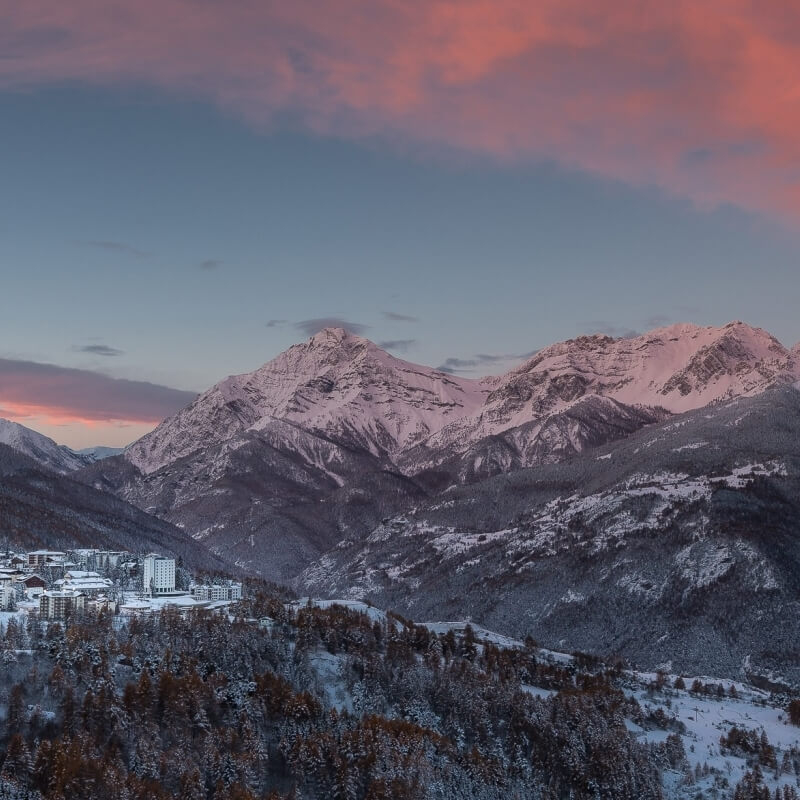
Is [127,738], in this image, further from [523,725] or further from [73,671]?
[523,725]

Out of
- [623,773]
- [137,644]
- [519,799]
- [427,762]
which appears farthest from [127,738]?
[623,773]

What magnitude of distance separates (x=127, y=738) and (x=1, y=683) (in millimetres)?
20872

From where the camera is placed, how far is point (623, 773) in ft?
620

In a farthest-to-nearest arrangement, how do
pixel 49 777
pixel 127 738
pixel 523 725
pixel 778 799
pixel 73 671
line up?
pixel 523 725, pixel 778 799, pixel 73 671, pixel 127 738, pixel 49 777

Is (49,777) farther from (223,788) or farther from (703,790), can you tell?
(703,790)

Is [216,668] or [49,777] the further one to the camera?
[216,668]

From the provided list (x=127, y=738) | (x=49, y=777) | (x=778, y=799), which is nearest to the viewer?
(x=49, y=777)

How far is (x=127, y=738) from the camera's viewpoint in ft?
529

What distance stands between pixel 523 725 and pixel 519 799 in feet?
74.7

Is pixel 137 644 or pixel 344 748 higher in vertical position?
Result: pixel 137 644

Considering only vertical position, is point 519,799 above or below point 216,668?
below

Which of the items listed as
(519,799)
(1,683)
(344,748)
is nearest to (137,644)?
(1,683)

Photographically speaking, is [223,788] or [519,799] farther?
[519,799]

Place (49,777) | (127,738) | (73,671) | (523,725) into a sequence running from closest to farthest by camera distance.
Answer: (49,777) < (127,738) < (73,671) < (523,725)
